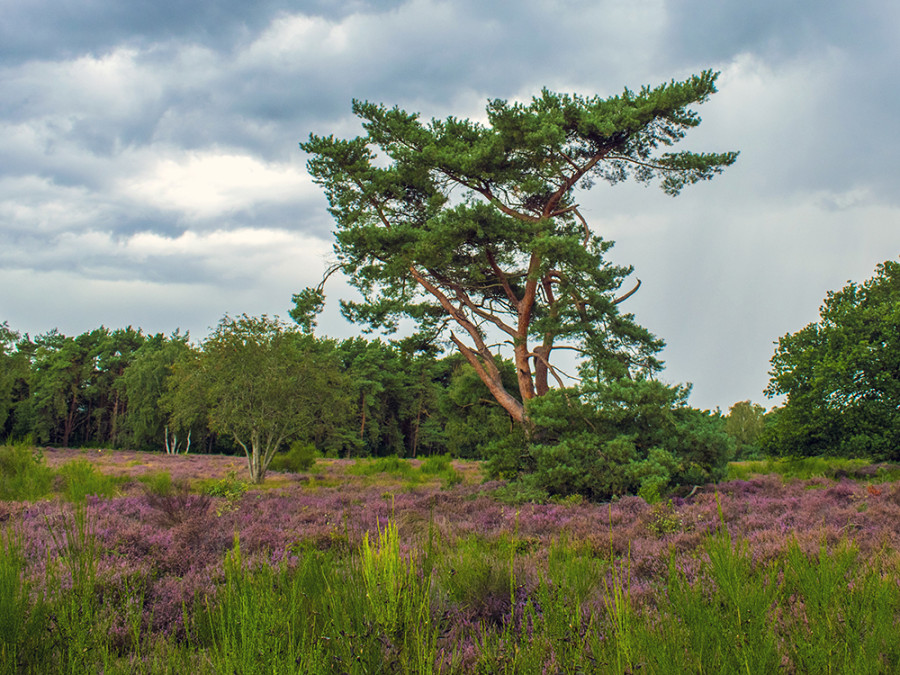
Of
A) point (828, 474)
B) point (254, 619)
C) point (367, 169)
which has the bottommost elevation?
point (828, 474)

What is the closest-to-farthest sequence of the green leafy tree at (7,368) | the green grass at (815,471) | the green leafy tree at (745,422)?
the green grass at (815,471) → the green leafy tree at (7,368) → the green leafy tree at (745,422)

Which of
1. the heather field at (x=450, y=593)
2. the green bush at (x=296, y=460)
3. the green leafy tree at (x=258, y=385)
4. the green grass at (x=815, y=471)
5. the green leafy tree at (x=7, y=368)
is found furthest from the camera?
the green leafy tree at (x=7, y=368)

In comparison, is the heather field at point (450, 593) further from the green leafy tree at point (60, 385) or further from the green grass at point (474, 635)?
the green leafy tree at point (60, 385)

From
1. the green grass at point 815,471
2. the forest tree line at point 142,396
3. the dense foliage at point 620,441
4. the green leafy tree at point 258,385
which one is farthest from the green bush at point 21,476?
the forest tree line at point 142,396

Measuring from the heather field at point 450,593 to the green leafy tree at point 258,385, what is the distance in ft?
30.8

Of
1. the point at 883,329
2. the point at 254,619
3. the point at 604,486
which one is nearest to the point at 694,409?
the point at 604,486

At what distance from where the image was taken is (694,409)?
13969mm

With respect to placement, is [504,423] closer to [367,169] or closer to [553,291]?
[553,291]

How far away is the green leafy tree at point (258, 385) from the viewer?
776 inches

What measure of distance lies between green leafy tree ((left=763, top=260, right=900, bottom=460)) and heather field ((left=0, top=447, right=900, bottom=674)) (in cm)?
568

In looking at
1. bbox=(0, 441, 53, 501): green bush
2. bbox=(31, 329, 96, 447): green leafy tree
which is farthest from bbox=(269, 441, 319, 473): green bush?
bbox=(31, 329, 96, 447): green leafy tree

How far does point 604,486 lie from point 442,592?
974 cm

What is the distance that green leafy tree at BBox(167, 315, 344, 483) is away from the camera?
19.7 meters

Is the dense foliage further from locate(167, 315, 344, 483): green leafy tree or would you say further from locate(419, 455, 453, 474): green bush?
locate(167, 315, 344, 483): green leafy tree
